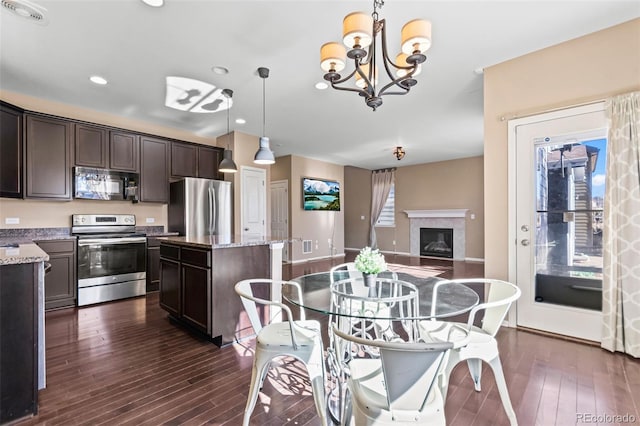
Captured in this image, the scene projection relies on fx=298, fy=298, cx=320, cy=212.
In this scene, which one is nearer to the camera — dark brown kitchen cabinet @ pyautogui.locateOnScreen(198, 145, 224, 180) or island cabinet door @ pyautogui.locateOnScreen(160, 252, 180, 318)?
island cabinet door @ pyautogui.locateOnScreen(160, 252, 180, 318)

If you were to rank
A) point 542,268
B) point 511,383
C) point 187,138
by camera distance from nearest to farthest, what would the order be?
point 511,383
point 542,268
point 187,138

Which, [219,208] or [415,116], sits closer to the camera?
[415,116]

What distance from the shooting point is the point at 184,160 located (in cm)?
514

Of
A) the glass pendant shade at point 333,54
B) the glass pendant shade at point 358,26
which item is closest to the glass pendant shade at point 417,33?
the glass pendant shade at point 358,26

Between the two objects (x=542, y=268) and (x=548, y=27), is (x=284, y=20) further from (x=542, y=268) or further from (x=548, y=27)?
(x=542, y=268)

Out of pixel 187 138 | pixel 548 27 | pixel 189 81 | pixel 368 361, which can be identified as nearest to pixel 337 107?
pixel 189 81

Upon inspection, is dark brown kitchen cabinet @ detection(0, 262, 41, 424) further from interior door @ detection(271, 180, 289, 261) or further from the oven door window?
interior door @ detection(271, 180, 289, 261)

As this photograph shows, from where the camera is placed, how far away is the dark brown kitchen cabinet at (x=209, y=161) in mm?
5359

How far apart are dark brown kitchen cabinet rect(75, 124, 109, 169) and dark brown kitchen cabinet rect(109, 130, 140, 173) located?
75 millimetres

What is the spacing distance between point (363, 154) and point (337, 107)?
3220 mm

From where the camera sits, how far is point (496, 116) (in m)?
3.18

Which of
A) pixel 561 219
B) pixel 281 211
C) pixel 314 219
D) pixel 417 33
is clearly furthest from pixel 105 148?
pixel 561 219

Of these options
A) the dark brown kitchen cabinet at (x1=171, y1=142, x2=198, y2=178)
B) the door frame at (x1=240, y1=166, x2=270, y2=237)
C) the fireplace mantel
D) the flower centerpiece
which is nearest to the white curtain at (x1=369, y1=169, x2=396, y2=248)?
the fireplace mantel

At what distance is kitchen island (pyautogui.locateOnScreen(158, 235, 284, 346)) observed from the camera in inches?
105
